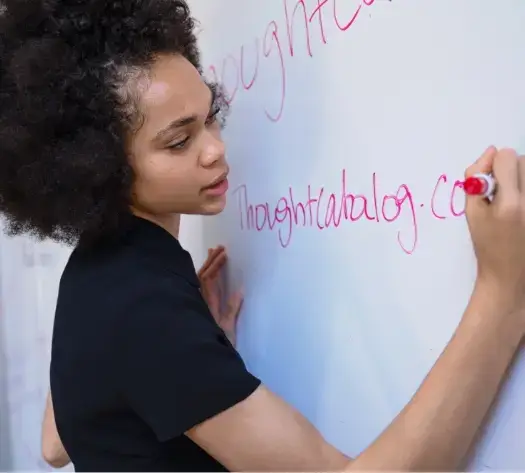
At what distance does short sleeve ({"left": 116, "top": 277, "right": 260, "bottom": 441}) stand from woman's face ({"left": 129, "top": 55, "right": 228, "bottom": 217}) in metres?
0.11

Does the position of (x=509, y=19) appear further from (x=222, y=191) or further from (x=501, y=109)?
(x=222, y=191)

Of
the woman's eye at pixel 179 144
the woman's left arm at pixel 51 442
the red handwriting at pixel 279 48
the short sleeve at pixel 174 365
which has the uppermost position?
the red handwriting at pixel 279 48

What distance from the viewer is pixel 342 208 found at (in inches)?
23.8

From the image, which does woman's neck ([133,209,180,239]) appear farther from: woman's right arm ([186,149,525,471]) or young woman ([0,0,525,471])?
woman's right arm ([186,149,525,471])

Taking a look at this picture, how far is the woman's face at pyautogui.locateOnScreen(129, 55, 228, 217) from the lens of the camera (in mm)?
537

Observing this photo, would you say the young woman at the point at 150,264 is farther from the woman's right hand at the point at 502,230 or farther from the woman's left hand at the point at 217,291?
the woman's left hand at the point at 217,291

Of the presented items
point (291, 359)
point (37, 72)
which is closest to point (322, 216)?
point (291, 359)

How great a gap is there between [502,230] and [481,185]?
0.03 m

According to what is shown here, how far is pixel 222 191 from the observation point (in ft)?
1.98

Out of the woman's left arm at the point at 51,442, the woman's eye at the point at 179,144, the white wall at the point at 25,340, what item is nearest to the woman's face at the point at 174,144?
the woman's eye at the point at 179,144

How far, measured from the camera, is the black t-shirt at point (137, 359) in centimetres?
48

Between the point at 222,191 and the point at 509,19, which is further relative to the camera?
the point at 222,191

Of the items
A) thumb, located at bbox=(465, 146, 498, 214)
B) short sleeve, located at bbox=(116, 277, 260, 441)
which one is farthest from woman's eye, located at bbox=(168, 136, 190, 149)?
thumb, located at bbox=(465, 146, 498, 214)

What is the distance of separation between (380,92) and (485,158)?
0.14m
